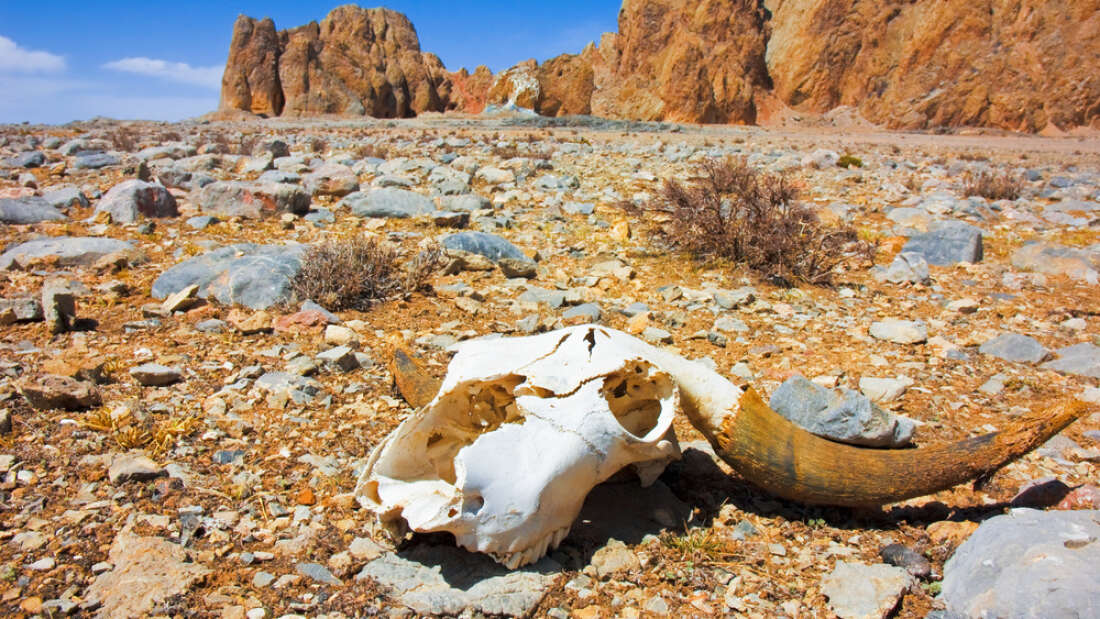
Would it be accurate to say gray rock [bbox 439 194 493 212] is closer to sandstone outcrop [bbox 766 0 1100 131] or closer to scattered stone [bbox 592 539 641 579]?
scattered stone [bbox 592 539 641 579]

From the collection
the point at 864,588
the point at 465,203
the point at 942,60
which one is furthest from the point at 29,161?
the point at 942,60

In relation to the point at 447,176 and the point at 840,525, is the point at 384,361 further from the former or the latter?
the point at 447,176

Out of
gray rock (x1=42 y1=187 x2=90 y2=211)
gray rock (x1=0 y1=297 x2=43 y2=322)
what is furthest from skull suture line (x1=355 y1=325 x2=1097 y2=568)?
gray rock (x1=42 y1=187 x2=90 y2=211)

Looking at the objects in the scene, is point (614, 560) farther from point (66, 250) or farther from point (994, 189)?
point (994, 189)

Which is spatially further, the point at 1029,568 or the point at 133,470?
the point at 133,470

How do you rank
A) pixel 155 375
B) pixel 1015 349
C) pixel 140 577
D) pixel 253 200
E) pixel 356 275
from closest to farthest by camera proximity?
pixel 140 577
pixel 155 375
pixel 1015 349
pixel 356 275
pixel 253 200

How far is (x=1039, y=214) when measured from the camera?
7.26 metres

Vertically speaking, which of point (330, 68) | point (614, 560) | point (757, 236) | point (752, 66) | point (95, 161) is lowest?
point (614, 560)

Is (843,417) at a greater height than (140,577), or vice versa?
(843,417)

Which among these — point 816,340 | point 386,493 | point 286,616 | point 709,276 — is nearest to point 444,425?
point 386,493

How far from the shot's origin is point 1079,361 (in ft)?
11.8

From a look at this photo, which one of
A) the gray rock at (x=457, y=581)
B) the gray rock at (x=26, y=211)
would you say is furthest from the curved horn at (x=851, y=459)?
the gray rock at (x=26, y=211)

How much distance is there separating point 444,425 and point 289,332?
2043 mm

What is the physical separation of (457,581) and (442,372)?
5.40 ft
